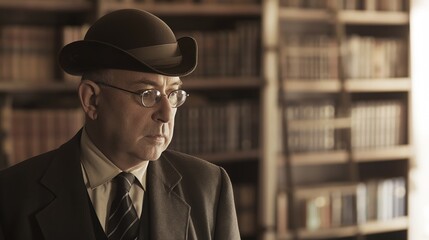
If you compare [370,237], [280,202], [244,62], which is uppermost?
[244,62]

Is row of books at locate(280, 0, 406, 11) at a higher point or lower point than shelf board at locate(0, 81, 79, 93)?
higher

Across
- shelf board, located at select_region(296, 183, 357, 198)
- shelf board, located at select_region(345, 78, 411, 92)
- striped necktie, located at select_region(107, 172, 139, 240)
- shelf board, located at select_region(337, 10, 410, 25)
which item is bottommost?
shelf board, located at select_region(296, 183, 357, 198)

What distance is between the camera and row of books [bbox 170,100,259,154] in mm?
3541

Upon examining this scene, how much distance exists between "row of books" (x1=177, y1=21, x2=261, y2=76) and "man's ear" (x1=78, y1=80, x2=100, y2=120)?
7.29 feet

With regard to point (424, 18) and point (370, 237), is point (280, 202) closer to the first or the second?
point (370, 237)

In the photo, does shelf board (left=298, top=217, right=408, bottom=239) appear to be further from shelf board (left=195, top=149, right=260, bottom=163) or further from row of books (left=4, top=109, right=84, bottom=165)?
row of books (left=4, top=109, right=84, bottom=165)

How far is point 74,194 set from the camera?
1308mm

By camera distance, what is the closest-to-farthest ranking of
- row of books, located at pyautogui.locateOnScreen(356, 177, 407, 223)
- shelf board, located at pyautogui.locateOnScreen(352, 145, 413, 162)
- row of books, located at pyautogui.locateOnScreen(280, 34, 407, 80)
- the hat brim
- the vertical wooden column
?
the hat brim
the vertical wooden column
row of books, located at pyautogui.locateOnScreen(280, 34, 407, 80)
shelf board, located at pyautogui.locateOnScreen(352, 145, 413, 162)
row of books, located at pyautogui.locateOnScreen(356, 177, 407, 223)

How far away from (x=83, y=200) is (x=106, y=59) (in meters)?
0.27

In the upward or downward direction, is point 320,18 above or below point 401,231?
above

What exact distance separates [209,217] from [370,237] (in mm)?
3234

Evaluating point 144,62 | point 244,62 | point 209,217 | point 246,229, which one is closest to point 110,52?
point 144,62

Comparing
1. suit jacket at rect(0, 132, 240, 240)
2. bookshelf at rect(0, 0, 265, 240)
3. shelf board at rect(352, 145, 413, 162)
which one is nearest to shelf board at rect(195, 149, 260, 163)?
bookshelf at rect(0, 0, 265, 240)

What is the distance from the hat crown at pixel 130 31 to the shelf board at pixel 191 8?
2.00 metres
